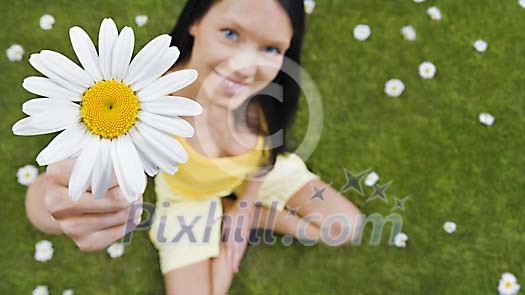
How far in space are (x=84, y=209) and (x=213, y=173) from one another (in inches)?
14.8

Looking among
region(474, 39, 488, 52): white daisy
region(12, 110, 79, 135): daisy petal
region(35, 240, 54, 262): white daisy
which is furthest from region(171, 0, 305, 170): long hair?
region(474, 39, 488, 52): white daisy

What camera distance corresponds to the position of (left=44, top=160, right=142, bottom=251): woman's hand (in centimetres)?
80

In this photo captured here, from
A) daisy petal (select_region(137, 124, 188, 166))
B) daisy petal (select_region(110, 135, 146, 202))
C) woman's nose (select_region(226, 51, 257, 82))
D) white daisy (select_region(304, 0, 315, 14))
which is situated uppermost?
white daisy (select_region(304, 0, 315, 14))

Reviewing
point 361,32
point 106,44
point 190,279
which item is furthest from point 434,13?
point 106,44

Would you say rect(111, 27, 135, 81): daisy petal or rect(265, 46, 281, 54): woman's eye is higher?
rect(265, 46, 281, 54): woman's eye

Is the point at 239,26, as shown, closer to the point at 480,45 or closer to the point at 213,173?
the point at 213,173

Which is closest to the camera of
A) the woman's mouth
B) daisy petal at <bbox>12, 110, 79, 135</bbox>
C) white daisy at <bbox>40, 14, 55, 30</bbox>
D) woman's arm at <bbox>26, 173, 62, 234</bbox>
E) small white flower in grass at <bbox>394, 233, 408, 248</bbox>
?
daisy petal at <bbox>12, 110, 79, 135</bbox>

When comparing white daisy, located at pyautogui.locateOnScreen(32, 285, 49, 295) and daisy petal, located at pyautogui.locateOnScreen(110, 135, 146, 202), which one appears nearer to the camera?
daisy petal, located at pyautogui.locateOnScreen(110, 135, 146, 202)

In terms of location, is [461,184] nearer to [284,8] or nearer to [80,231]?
[284,8]

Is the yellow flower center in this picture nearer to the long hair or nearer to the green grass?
the long hair

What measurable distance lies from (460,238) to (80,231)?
1.01 m

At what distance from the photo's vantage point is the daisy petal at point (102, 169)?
606mm

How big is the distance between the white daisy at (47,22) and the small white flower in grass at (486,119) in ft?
4.12

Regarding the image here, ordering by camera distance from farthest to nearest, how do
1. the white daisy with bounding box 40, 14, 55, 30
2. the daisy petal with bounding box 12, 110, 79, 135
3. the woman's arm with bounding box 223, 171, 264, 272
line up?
1. the white daisy with bounding box 40, 14, 55, 30
2. the woman's arm with bounding box 223, 171, 264, 272
3. the daisy petal with bounding box 12, 110, 79, 135
